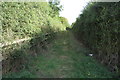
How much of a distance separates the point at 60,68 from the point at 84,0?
426 cm

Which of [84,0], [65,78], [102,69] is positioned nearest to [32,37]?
[65,78]

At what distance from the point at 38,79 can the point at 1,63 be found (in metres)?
1.06

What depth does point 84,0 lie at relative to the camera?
631cm

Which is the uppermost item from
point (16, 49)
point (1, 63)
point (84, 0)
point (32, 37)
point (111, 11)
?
point (84, 0)

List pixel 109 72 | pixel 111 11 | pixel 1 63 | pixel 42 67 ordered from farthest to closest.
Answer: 1. pixel 42 67
2. pixel 111 11
3. pixel 109 72
4. pixel 1 63

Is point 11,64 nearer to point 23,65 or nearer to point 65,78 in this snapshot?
point 23,65

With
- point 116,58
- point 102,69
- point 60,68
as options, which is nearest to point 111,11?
point 116,58

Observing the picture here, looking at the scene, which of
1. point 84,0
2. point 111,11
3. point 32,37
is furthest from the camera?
point 84,0

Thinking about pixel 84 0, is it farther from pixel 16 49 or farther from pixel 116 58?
pixel 16 49

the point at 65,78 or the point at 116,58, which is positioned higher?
the point at 116,58

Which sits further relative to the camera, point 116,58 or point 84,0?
point 84,0

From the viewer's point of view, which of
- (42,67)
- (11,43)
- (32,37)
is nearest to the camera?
(11,43)

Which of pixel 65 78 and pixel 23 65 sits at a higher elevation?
pixel 23 65

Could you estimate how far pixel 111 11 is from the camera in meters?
3.70
